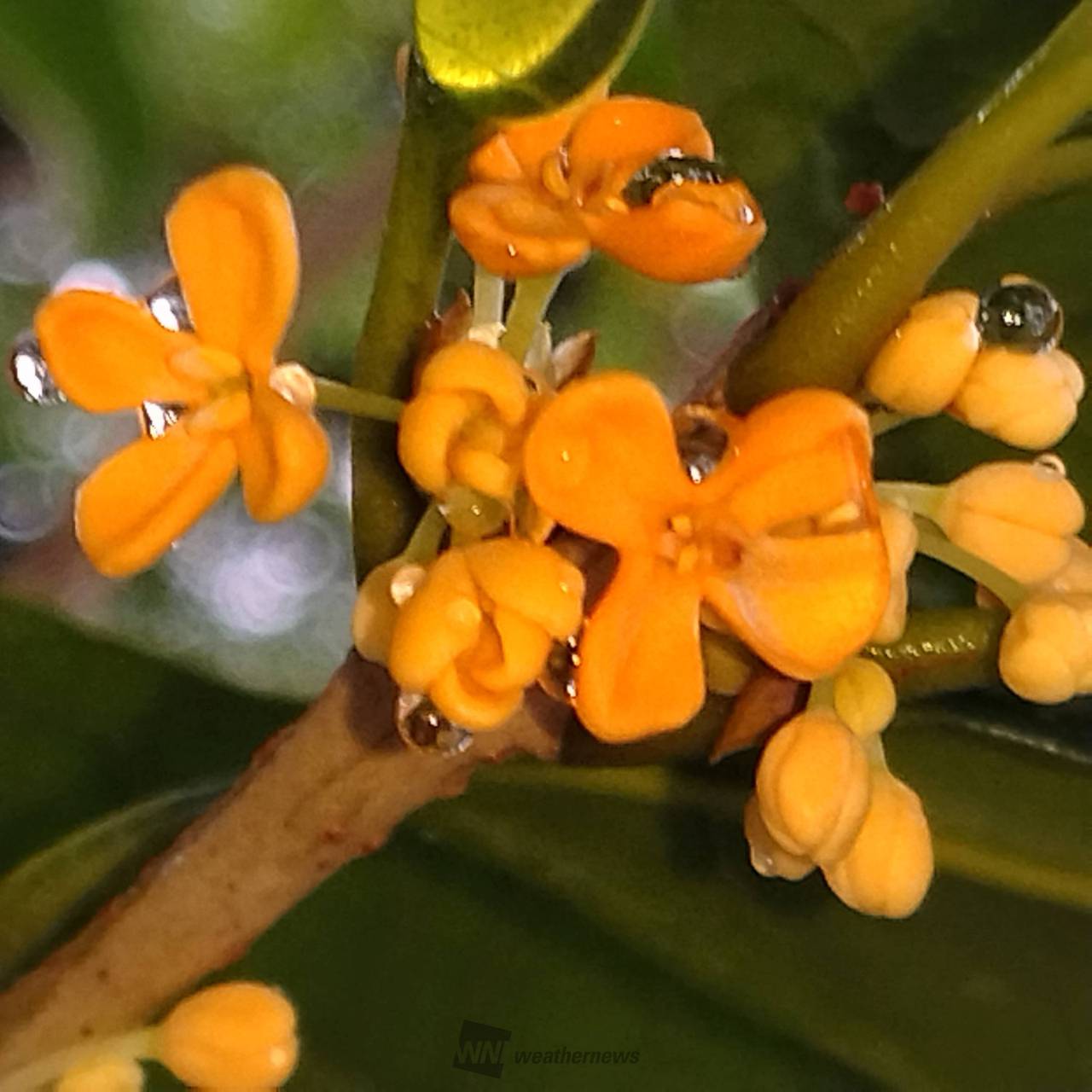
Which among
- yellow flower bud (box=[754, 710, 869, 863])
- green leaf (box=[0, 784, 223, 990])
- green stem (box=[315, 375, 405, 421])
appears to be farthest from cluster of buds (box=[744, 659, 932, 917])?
green leaf (box=[0, 784, 223, 990])

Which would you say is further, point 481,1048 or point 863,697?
point 481,1048

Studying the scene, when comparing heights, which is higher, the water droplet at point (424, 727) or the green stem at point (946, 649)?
the green stem at point (946, 649)

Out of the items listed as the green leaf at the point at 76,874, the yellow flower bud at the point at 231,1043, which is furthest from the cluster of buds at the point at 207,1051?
the green leaf at the point at 76,874

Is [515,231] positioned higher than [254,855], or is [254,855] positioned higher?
[515,231]

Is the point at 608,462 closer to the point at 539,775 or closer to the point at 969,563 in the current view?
the point at 969,563

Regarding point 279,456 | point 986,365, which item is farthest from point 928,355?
point 279,456

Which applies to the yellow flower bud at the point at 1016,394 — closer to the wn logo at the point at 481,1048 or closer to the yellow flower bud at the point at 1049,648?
the yellow flower bud at the point at 1049,648
